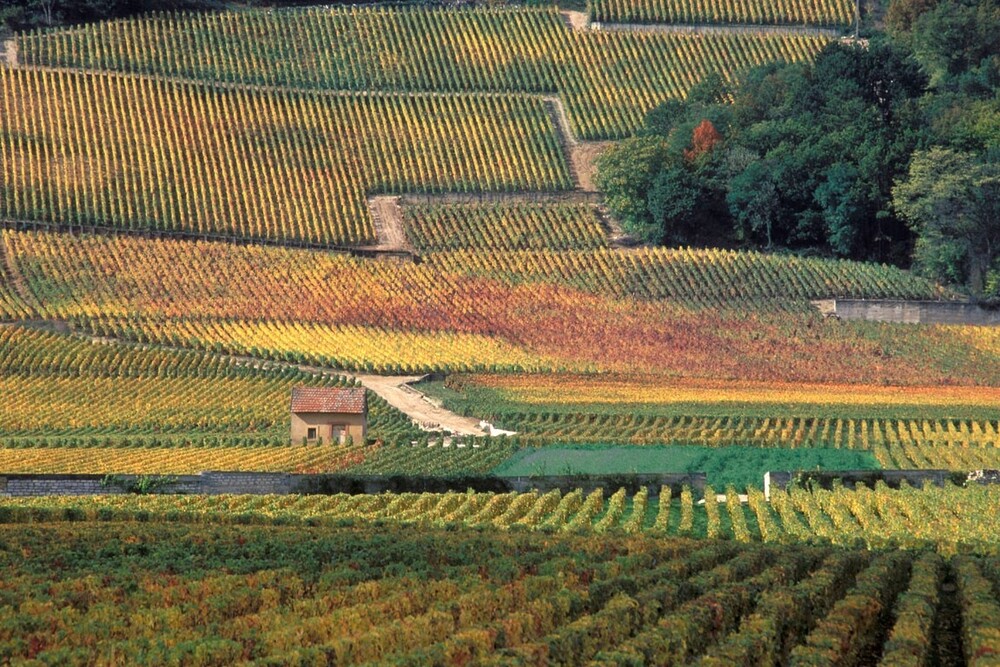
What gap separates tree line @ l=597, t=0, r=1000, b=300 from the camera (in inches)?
3907

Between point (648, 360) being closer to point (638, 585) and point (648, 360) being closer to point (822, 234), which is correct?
point (822, 234)

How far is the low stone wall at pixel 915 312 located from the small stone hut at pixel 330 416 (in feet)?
111

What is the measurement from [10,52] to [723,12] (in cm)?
4115

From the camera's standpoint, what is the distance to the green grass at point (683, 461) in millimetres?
55688

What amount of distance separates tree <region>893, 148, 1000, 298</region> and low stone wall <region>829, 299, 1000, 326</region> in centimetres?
285

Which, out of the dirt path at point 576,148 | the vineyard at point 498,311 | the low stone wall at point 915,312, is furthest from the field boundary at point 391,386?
the dirt path at point 576,148

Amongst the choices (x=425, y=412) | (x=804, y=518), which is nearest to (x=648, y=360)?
(x=425, y=412)

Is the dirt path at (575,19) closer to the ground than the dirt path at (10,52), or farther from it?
farther from it

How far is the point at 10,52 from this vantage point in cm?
11062

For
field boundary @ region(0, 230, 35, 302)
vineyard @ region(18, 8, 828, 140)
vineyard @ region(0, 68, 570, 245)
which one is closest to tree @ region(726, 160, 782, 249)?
vineyard @ region(0, 68, 570, 245)

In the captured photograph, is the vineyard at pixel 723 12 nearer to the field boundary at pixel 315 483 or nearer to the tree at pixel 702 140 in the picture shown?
the tree at pixel 702 140

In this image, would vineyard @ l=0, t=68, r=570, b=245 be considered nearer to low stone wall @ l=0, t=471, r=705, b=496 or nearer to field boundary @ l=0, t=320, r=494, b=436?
field boundary @ l=0, t=320, r=494, b=436

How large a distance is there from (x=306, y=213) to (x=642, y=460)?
45.3 m

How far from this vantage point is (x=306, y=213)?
10138 centimetres
